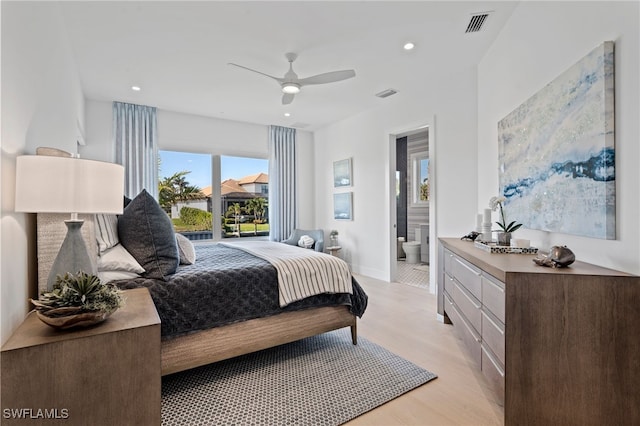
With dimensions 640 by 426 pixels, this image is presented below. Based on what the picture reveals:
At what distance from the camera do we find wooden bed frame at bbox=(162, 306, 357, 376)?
6.22ft

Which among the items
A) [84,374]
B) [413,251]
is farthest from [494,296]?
[413,251]

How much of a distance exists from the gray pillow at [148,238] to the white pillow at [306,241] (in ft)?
11.0

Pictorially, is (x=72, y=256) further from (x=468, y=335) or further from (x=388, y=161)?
(x=388, y=161)

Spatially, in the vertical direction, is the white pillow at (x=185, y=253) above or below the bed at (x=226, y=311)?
above

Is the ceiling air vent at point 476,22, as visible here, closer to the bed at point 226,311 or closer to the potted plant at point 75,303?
the bed at point 226,311

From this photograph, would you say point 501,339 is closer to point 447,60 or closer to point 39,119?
point 39,119

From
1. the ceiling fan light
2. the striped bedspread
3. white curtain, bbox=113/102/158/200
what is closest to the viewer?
the striped bedspread

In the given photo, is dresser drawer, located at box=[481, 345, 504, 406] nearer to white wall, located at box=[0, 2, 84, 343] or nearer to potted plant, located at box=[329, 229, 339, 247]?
white wall, located at box=[0, 2, 84, 343]

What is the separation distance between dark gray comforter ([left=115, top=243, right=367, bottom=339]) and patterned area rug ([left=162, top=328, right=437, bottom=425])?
40cm

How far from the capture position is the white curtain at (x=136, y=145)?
4.54 metres

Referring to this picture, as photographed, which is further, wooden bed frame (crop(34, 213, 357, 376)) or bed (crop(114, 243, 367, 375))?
bed (crop(114, 243, 367, 375))

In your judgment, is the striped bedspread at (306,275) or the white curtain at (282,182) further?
the white curtain at (282,182)

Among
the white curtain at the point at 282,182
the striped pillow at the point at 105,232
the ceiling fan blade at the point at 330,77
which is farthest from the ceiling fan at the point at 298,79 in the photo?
the white curtain at the point at 282,182

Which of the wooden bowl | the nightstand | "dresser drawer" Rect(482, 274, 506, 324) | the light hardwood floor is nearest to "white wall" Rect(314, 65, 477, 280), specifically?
the light hardwood floor
